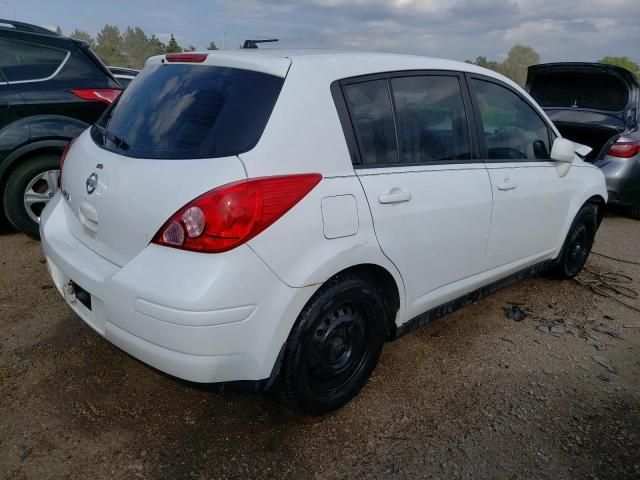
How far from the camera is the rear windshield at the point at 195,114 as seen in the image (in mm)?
2080

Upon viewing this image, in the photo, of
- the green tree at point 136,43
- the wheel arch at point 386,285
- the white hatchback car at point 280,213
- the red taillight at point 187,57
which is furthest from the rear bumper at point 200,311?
the green tree at point 136,43

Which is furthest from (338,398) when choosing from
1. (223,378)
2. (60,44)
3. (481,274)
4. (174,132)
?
(60,44)

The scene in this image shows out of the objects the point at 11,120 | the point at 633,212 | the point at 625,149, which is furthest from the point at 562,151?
the point at 11,120

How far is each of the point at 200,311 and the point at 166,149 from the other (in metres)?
0.74

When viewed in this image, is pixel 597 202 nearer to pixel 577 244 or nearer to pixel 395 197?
pixel 577 244

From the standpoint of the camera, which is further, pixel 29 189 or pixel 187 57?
pixel 29 189

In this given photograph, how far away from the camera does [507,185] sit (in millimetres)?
3109

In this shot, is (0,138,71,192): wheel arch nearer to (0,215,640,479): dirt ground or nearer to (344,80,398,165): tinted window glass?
(0,215,640,479): dirt ground

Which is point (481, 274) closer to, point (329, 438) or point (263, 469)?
point (329, 438)

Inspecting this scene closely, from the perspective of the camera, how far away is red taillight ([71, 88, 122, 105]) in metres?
4.68

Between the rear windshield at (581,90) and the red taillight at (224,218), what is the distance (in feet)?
20.6

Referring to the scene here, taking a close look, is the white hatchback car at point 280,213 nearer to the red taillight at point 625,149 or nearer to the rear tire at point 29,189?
the rear tire at point 29,189

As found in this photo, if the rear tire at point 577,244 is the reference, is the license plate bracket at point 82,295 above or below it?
above

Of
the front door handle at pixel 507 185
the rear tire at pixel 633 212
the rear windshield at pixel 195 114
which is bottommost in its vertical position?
the rear tire at pixel 633 212
